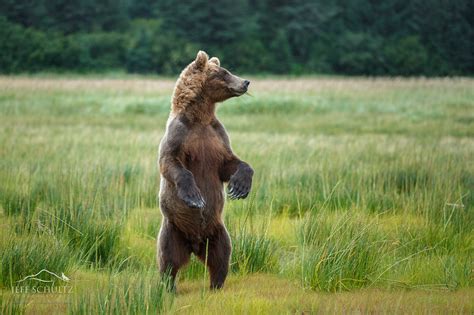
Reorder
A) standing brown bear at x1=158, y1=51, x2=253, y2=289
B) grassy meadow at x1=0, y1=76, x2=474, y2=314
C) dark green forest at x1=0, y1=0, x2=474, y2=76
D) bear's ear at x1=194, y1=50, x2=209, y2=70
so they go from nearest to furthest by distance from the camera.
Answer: grassy meadow at x1=0, y1=76, x2=474, y2=314 → standing brown bear at x1=158, y1=51, x2=253, y2=289 → bear's ear at x1=194, y1=50, x2=209, y2=70 → dark green forest at x1=0, y1=0, x2=474, y2=76

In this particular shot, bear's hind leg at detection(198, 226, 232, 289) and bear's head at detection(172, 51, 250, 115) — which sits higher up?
bear's head at detection(172, 51, 250, 115)

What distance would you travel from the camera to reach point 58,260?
19.5 ft

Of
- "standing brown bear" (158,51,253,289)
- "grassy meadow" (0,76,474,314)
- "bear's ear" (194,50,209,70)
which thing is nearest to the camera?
"grassy meadow" (0,76,474,314)

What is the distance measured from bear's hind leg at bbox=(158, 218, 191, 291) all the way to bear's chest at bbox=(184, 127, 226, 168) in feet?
1.83

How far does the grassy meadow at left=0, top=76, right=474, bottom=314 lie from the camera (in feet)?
17.3

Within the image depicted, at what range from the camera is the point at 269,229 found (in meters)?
7.81

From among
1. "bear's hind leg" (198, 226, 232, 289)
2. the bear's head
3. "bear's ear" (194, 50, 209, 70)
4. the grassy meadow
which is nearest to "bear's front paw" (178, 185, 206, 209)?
"bear's hind leg" (198, 226, 232, 289)

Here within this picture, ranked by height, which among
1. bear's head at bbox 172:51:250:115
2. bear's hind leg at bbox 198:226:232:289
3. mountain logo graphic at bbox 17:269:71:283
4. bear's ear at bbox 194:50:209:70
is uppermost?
bear's ear at bbox 194:50:209:70

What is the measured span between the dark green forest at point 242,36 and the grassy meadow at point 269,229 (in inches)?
1143

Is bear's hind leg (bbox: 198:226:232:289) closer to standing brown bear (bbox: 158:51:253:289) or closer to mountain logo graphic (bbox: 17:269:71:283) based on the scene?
standing brown bear (bbox: 158:51:253:289)

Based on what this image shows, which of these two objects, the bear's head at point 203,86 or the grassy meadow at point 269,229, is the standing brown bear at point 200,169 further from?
the grassy meadow at point 269,229

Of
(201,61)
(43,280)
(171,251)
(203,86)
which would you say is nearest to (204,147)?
(203,86)

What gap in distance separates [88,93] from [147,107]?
5.52 meters

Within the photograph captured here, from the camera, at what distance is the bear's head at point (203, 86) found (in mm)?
5617
